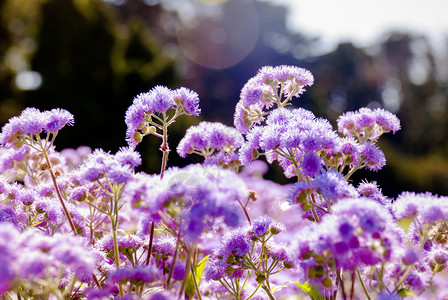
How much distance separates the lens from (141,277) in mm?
2012

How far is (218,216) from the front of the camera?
1.79 m

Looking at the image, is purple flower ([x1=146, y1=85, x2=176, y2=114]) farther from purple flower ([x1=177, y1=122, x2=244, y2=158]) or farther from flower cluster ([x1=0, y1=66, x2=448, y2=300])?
purple flower ([x1=177, y1=122, x2=244, y2=158])

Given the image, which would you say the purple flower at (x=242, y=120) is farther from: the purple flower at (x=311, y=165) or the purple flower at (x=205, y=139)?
the purple flower at (x=311, y=165)

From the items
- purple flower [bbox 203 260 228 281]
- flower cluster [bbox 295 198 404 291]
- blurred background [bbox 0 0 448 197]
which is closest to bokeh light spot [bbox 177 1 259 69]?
blurred background [bbox 0 0 448 197]

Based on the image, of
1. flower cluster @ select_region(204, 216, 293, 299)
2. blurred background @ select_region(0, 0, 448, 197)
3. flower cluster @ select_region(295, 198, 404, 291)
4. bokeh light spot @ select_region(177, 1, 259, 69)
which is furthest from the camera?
bokeh light spot @ select_region(177, 1, 259, 69)

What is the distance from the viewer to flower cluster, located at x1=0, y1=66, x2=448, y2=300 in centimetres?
181

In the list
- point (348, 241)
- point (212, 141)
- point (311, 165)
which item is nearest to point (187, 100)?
point (212, 141)

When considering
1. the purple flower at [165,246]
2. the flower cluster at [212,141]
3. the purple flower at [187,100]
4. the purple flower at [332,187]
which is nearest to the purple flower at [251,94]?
the flower cluster at [212,141]

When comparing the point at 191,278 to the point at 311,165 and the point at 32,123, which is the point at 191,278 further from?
the point at 32,123

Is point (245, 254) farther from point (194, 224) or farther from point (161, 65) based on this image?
point (161, 65)

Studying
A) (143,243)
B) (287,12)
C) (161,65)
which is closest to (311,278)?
(143,243)

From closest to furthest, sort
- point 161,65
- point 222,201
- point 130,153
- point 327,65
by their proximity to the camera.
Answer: point 222,201
point 130,153
point 161,65
point 327,65

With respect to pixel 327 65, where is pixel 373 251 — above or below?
below

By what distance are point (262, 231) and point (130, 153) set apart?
95 cm
